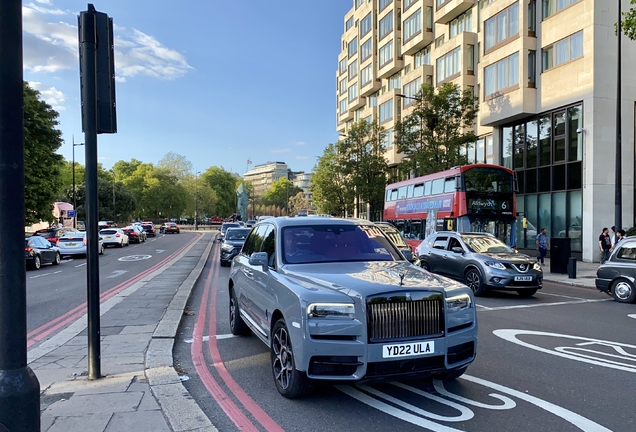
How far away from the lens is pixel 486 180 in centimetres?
1891

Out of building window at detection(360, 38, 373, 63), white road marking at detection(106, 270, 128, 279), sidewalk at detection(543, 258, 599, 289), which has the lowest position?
sidewalk at detection(543, 258, 599, 289)

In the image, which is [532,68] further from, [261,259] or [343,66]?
[343,66]

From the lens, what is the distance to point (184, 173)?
9338 cm

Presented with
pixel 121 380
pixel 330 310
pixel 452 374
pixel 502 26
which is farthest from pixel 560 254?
pixel 121 380

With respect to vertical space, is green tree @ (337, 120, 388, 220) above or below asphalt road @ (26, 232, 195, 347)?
above

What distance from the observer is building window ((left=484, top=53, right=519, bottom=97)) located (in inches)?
1072

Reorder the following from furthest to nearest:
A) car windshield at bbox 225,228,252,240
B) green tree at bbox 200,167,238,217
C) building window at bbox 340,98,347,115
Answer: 1. green tree at bbox 200,167,238,217
2. building window at bbox 340,98,347,115
3. car windshield at bbox 225,228,252,240

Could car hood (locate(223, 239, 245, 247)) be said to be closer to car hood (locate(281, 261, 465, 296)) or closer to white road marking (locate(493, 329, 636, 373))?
white road marking (locate(493, 329, 636, 373))

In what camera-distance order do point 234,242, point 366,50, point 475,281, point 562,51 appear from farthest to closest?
point 366,50, point 562,51, point 234,242, point 475,281

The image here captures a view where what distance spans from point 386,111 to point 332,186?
9.29 metres

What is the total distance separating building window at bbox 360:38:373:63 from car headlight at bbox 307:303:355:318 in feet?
173

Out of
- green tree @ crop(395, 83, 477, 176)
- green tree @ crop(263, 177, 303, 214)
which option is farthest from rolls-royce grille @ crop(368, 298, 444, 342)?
green tree @ crop(263, 177, 303, 214)

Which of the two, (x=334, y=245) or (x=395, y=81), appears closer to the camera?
(x=334, y=245)

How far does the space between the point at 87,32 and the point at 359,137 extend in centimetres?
4061
